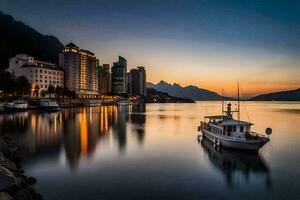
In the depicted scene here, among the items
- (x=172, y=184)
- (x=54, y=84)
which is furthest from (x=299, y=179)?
(x=54, y=84)

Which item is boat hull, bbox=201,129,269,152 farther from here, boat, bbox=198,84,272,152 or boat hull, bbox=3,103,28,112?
boat hull, bbox=3,103,28,112

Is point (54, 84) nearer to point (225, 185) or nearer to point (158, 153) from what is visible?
point (158, 153)

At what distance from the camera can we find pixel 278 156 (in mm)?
32219

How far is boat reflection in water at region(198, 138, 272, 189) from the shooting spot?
2316cm

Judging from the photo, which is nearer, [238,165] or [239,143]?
[238,165]

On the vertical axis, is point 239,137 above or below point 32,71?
below

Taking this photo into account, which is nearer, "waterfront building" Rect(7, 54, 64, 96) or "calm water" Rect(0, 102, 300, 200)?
"calm water" Rect(0, 102, 300, 200)

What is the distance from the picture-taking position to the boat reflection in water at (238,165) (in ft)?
76.0

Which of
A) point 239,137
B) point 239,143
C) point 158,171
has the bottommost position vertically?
point 158,171

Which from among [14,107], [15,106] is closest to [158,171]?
[14,107]

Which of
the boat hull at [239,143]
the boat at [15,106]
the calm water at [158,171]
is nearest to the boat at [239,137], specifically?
the boat hull at [239,143]

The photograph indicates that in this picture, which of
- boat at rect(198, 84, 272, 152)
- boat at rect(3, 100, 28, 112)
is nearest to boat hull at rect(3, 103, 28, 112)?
boat at rect(3, 100, 28, 112)

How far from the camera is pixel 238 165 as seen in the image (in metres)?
27.1

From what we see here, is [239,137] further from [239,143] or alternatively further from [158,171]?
[158,171]
